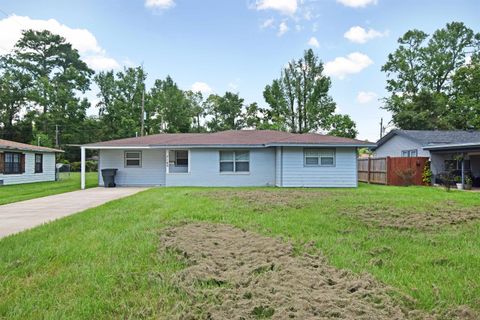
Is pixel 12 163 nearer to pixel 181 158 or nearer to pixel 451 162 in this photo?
pixel 181 158

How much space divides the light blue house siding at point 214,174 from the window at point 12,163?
957 cm

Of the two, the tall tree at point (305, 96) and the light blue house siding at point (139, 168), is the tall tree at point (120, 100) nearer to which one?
the tall tree at point (305, 96)

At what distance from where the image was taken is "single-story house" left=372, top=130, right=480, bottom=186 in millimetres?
15820

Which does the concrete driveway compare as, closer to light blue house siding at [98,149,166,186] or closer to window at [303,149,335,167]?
light blue house siding at [98,149,166,186]

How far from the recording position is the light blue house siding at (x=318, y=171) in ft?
51.8

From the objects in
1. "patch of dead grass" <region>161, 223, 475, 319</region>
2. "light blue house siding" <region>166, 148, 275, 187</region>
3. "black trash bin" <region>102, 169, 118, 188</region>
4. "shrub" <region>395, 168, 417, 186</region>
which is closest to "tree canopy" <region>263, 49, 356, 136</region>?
"shrub" <region>395, 168, 417, 186</region>

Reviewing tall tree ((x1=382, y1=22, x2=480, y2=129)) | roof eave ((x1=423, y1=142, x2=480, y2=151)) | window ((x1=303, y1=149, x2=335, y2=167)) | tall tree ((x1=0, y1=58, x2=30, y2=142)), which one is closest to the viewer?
roof eave ((x1=423, y1=142, x2=480, y2=151))

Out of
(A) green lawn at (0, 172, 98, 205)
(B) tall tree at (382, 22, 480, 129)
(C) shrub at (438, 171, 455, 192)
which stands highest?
(B) tall tree at (382, 22, 480, 129)

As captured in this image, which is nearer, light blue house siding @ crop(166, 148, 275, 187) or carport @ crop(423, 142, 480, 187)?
light blue house siding @ crop(166, 148, 275, 187)

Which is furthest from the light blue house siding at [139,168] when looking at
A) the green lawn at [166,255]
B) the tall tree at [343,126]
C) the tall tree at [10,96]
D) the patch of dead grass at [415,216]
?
the tall tree at [10,96]

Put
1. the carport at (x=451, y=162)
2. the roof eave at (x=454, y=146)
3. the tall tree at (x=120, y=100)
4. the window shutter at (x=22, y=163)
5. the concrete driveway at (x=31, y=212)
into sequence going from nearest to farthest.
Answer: the concrete driveway at (x=31, y=212), the roof eave at (x=454, y=146), the carport at (x=451, y=162), the window shutter at (x=22, y=163), the tall tree at (x=120, y=100)

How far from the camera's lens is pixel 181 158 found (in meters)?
17.4

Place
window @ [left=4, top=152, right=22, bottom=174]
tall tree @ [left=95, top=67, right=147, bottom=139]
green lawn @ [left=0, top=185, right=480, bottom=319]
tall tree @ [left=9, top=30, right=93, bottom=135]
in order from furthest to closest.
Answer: tall tree @ [left=95, top=67, right=147, bottom=139] < tall tree @ [left=9, top=30, right=93, bottom=135] < window @ [left=4, top=152, right=22, bottom=174] < green lawn @ [left=0, top=185, right=480, bottom=319]

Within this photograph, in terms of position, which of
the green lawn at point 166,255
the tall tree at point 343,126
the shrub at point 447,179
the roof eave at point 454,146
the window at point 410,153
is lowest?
the green lawn at point 166,255
